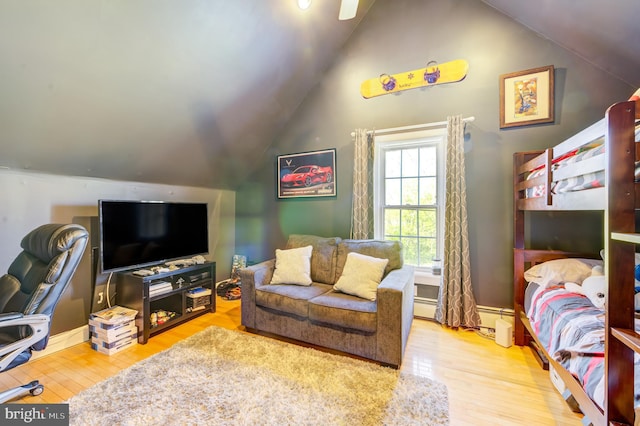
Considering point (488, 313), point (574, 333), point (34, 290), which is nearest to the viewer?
point (574, 333)

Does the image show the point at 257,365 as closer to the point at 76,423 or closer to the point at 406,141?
the point at 76,423

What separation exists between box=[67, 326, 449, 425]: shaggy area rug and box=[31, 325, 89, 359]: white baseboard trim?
0.87 m

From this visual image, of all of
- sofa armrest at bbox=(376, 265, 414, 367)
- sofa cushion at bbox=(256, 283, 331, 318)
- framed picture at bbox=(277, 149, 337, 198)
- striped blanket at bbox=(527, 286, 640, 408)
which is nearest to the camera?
striped blanket at bbox=(527, 286, 640, 408)

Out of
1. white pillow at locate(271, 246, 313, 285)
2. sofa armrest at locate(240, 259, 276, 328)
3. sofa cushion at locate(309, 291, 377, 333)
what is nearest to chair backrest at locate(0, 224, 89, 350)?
sofa armrest at locate(240, 259, 276, 328)

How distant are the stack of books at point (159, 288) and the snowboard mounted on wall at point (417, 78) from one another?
A: 3132 mm

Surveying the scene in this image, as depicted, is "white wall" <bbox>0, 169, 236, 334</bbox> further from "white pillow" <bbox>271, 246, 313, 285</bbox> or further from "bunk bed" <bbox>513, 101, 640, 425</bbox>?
"bunk bed" <bbox>513, 101, 640, 425</bbox>

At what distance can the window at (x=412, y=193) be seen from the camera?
10.00 ft

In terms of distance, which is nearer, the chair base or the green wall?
the chair base

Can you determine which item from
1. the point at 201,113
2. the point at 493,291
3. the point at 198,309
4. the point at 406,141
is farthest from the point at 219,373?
the point at 406,141

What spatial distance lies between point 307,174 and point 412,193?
1.41 meters

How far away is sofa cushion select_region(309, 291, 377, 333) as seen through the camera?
211 centimetres

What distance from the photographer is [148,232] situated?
2.81m

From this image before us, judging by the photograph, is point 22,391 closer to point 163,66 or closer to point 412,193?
point 163,66

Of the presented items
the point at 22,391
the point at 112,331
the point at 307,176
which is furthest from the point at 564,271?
the point at 22,391
